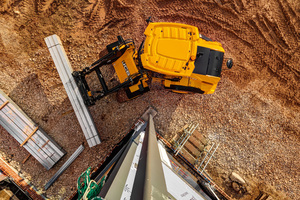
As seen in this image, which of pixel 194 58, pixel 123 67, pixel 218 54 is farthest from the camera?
pixel 123 67

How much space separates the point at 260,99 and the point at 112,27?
19.7 ft

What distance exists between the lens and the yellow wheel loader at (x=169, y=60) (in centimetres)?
493

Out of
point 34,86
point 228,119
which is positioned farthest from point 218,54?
point 34,86

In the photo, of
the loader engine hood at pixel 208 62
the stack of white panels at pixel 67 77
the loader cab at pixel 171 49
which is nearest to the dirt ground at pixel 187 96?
the stack of white panels at pixel 67 77

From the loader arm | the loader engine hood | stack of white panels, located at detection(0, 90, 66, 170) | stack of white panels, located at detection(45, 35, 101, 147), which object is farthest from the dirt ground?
the loader engine hood

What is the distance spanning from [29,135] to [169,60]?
5.43m

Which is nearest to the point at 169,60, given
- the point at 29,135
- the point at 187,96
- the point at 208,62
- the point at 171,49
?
the point at 171,49

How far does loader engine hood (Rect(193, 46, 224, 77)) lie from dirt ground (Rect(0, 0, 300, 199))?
159 centimetres

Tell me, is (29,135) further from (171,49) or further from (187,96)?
(187,96)

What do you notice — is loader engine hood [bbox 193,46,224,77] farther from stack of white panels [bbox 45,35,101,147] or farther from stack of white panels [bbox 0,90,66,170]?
stack of white panels [bbox 0,90,66,170]

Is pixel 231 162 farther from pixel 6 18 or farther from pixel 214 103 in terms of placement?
pixel 6 18

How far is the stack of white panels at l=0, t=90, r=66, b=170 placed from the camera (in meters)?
6.36

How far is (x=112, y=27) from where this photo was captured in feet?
21.8

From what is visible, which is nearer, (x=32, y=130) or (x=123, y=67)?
(x=123, y=67)
